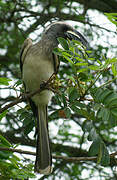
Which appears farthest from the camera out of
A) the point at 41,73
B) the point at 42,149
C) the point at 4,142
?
the point at 41,73

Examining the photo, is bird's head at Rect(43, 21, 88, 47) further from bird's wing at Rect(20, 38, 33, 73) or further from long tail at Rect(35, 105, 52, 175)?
long tail at Rect(35, 105, 52, 175)

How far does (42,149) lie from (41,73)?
23.1 inches

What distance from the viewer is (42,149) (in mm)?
2209

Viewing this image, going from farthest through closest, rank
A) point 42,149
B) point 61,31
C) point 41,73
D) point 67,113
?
1. point 61,31
2. point 41,73
3. point 42,149
4. point 67,113

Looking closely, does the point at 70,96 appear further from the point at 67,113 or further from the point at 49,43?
the point at 49,43

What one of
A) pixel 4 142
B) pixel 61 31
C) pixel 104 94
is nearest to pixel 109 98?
pixel 104 94

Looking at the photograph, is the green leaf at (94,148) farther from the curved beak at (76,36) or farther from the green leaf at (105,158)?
the curved beak at (76,36)

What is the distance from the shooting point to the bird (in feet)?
7.34

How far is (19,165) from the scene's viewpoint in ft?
5.86

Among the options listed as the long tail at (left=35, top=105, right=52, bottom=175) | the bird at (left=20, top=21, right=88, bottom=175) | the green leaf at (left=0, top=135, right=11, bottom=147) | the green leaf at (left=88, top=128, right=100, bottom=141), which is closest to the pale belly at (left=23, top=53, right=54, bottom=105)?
the bird at (left=20, top=21, right=88, bottom=175)

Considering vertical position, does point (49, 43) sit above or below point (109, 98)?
above

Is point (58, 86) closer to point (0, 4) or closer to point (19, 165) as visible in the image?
point (19, 165)

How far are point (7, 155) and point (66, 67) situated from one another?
2.06m

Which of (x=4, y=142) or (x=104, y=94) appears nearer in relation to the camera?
(x=104, y=94)
